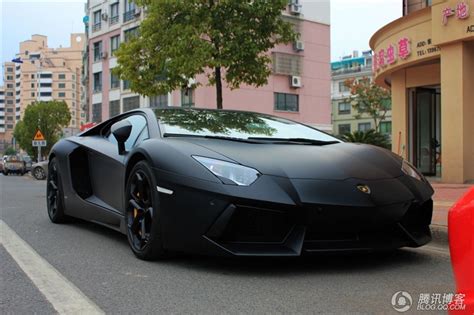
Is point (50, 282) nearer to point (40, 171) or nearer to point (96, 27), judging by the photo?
point (40, 171)

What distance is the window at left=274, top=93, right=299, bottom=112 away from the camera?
39.6m

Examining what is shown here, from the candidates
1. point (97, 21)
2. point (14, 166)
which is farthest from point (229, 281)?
point (97, 21)

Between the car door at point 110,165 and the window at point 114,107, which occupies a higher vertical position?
the window at point 114,107

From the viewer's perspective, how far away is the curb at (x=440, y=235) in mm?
4855

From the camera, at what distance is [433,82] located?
14242mm

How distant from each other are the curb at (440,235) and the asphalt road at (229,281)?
0.67ft

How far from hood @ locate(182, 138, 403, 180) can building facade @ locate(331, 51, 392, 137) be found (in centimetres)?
5124

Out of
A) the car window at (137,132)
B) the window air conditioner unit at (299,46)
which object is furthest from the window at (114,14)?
the car window at (137,132)

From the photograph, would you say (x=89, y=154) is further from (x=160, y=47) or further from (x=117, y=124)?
(x=160, y=47)

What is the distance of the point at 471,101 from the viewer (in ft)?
40.3

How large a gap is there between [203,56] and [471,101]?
6.31 metres

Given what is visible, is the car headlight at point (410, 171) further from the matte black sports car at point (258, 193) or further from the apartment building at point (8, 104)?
the apartment building at point (8, 104)

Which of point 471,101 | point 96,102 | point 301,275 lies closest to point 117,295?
point 301,275

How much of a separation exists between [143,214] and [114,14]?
138ft
